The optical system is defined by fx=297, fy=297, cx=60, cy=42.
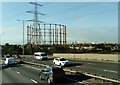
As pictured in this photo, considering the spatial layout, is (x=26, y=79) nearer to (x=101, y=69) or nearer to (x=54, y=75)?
(x=54, y=75)

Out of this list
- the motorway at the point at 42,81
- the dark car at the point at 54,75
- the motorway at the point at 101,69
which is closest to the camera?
the dark car at the point at 54,75

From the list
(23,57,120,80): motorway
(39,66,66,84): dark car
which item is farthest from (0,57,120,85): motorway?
(39,66,66,84): dark car

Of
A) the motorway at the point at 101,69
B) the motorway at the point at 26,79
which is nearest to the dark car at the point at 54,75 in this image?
the motorway at the point at 26,79

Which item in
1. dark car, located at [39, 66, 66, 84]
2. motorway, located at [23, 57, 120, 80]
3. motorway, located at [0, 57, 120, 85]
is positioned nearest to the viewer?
dark car, located at [39, 66, 66, 84]

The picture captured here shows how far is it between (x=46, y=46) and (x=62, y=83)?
96.4m

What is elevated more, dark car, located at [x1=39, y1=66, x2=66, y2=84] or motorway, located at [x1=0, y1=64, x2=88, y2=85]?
dark car, located at [x1=39, y1=66, x2=66, y2=84]

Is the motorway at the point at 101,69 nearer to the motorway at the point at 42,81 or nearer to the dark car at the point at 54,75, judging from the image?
the motorway at the point at 42,81

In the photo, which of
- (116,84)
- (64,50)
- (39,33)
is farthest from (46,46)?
(116,84)

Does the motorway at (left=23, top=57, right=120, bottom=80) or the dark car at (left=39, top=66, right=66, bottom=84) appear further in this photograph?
the motorway at (left=23, top=57, right=120, bottom=80)

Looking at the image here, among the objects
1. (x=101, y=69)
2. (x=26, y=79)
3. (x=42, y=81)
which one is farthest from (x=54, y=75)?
(x=101, y=69)

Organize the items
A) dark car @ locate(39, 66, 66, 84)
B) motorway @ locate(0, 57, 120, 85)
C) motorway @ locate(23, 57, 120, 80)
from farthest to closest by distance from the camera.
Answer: motorway @ locate(23, 57, 120, 80), motorway @ locate(0, 57, 120, 85), dark car @ locate(39, 66, 66, 84)

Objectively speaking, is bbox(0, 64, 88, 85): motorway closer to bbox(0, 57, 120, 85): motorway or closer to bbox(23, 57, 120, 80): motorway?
bbox(0, 57, 120, 85): motorway

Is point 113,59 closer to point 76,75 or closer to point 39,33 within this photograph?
point 76,75

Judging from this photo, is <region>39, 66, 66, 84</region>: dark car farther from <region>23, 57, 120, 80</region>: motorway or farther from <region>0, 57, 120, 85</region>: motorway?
<region>23, 57, 120, 80</region>: motorway
